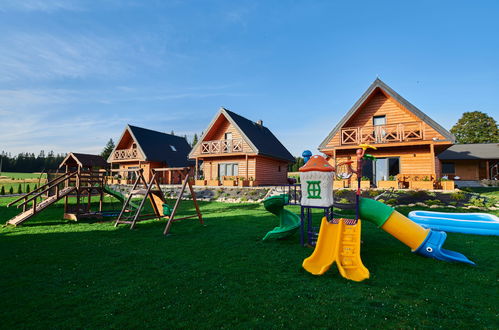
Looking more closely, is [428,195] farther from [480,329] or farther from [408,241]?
[480,329]

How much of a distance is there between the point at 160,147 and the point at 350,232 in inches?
1088

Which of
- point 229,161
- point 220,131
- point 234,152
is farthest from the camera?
point 220,131

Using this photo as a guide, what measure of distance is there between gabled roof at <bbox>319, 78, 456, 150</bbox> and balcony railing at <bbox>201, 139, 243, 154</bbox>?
697cm

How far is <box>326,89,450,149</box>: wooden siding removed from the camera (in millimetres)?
16891

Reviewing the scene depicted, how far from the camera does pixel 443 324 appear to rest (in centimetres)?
294

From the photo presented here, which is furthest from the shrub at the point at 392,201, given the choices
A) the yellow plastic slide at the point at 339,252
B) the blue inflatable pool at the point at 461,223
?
the yellow plastic slide at the point at 339,252

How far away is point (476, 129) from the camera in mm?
42500

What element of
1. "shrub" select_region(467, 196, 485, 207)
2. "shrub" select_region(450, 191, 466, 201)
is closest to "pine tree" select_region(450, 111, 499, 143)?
"shrub" select_region(450, 191, 466, 201)

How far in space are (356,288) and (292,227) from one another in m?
2.75

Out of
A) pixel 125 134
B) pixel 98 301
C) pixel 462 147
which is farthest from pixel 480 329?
pixel 462 147

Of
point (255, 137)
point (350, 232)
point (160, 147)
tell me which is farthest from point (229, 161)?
point (350, 232)

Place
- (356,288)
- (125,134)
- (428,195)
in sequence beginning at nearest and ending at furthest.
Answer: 1. (356,288)
2. (428,195)
3. (125,134)

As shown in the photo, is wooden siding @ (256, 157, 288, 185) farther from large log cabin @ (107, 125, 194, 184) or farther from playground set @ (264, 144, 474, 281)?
playground set @ (264, 144, 474, 281)

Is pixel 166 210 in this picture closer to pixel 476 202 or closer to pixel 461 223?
pixel 461 223
